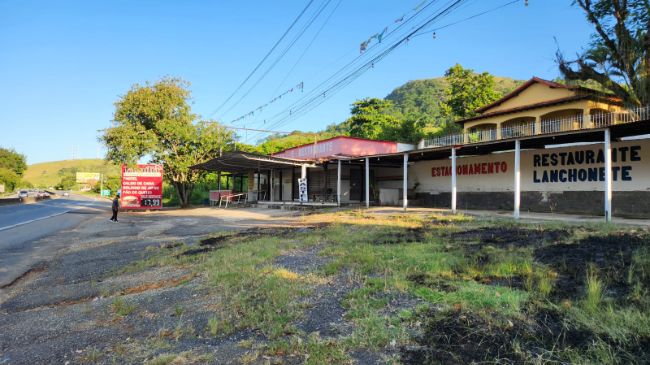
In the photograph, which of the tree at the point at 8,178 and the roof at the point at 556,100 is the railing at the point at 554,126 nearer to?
the roof at the point at 556,100

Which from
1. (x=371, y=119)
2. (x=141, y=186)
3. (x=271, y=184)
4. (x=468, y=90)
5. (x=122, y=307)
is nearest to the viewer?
(x=122, y=307)

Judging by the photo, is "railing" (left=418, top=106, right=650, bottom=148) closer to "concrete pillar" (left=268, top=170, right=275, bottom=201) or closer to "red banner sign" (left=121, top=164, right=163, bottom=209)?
"concrete pillar" (left=268, top=170, right=275, bottom=201)

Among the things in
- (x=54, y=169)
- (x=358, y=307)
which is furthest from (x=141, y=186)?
(x=54, y=169)

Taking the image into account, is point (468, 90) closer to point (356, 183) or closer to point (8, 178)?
point (356, 183)

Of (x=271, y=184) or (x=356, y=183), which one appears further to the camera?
(x=271, y=184)

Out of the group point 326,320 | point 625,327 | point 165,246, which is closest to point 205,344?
point 326,320

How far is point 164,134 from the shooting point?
30.2m

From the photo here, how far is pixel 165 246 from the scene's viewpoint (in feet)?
35.3

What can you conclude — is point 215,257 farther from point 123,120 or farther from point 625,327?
point 123,120

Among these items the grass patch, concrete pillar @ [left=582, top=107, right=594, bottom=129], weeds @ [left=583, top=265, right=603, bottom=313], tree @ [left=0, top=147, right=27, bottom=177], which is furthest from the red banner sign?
tree @ [left=0, top=147, right=27, bottom=177]

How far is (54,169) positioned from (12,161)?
122 meters

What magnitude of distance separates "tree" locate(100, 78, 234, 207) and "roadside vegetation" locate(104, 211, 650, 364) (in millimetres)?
23620

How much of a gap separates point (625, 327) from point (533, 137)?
11937mm

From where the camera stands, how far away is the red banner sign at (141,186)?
26.8 metres
